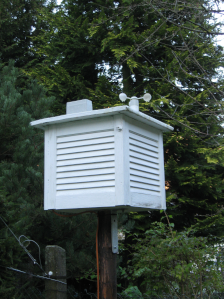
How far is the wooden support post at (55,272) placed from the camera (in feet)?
8.37

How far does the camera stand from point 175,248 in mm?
3271

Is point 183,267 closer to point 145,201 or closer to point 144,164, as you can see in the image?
point 145,201

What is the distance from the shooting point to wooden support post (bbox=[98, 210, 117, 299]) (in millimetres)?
2660

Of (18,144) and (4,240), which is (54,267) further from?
(18,144)

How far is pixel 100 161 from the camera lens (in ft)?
8.27

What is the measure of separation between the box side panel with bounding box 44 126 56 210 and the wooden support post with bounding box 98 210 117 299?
1.53 feet

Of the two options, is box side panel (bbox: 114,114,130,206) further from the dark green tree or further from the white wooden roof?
the dark green tree

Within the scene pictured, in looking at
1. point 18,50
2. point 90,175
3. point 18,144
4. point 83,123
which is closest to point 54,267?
point 90,175

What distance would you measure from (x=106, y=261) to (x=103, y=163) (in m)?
0.85

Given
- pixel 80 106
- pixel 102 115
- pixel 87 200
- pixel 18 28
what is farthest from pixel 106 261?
pixel 18 28

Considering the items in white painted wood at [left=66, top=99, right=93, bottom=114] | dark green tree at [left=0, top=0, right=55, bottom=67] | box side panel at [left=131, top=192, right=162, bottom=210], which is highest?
dark green tree at [left=0, top=0, right=55, bottom=67]

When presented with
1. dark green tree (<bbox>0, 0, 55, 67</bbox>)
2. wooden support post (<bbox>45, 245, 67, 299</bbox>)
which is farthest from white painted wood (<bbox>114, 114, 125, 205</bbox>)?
dark green tree (<bbox>0, 0, 55, 67</bbox>)

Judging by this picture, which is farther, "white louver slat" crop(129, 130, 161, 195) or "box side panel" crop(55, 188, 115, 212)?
"white louver slat" crop(129, 130, 161, 195)

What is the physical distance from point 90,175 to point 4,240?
852 millimetres
